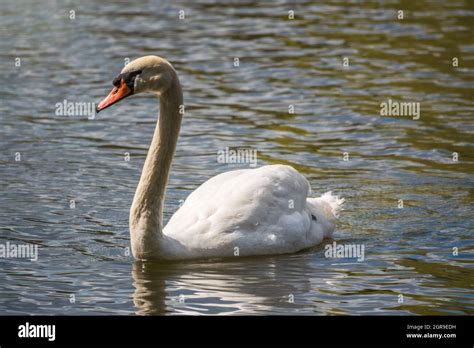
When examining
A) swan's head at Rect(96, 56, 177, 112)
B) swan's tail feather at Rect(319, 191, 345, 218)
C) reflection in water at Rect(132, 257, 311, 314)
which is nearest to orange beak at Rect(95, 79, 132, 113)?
swan's head at Rect(96, 56, 177, 112)

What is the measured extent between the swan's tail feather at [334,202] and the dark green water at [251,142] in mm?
243

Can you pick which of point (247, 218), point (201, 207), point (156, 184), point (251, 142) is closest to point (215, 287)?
point (247, 218)

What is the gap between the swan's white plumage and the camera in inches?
453

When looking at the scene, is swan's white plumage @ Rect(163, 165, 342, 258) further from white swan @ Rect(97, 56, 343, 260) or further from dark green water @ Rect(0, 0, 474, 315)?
dark green water @ Rect(0, 0, 474, 315)

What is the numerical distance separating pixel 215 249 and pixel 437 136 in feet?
20.2

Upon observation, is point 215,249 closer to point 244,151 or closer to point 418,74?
point 244,151

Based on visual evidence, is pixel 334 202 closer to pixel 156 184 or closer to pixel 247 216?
pixel 247 216

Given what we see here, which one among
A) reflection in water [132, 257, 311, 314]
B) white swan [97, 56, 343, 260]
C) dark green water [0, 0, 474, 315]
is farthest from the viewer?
white swan [97, 56, 343, 260]

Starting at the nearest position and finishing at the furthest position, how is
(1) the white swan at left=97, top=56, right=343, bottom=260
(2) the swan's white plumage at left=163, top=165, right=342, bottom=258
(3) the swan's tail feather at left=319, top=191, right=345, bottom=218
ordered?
(1) the white swan at left=97, top=56, right=343, bottom=260 < (2) the swan's white plumage at left=163, top=165, right=342, bottom=258 < (3) the swan's tail feather at left=319, top=191, right=345, bottom=218

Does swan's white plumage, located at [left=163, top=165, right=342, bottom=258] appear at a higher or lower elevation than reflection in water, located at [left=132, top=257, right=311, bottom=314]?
higher

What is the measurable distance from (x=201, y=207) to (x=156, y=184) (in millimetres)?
563

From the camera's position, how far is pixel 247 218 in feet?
38.1

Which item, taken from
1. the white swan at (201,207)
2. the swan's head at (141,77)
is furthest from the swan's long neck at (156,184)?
the swan's head at (141,77)
